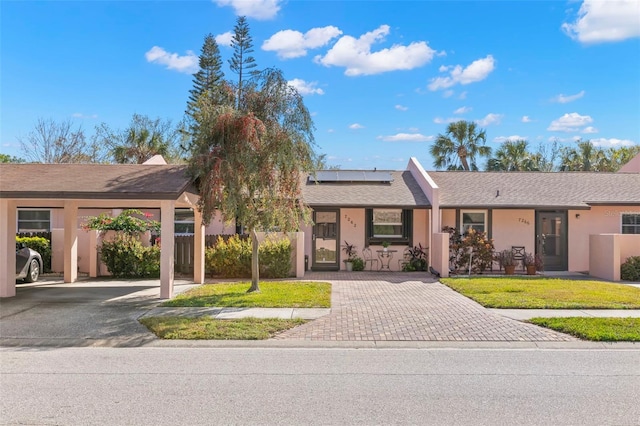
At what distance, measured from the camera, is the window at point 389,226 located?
717 inches

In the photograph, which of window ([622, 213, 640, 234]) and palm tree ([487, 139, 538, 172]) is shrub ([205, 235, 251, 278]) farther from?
palm tree ([487, 139, 538, 172])

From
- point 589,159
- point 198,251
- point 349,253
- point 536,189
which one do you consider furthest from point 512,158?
point 198,251

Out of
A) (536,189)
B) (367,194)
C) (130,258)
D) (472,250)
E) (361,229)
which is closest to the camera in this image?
(130,258)

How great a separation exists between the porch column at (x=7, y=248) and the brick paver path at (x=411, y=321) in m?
8.21

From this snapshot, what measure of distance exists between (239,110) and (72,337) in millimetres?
6071

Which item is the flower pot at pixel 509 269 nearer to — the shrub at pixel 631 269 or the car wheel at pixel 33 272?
the shrub at pixel 631 269

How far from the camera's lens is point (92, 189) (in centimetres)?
1140

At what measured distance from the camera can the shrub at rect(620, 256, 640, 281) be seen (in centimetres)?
1554

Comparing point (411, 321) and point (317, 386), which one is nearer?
point (317, 386)

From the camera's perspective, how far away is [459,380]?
19.9 feet

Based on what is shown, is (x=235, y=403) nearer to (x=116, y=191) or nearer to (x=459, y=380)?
(x=459, y=380)

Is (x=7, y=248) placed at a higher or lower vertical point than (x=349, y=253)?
higher

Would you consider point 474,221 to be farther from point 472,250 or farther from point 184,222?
point 184,222

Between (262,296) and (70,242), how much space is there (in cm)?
756
